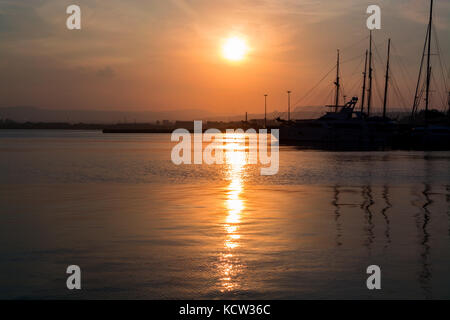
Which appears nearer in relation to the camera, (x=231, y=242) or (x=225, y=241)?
(x=231, y=242)

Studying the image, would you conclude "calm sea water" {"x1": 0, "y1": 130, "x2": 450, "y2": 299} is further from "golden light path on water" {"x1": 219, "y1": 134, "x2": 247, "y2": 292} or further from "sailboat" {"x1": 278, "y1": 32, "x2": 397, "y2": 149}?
"sailboat" {"x1": 278, "y1": 32, "x2": 397, "y2": 149}

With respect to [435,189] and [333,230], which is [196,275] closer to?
[333,230]

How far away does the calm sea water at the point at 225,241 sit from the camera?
32.9ft

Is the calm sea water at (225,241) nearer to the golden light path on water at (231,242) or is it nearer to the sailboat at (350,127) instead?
the golden light path on water at (231,242)

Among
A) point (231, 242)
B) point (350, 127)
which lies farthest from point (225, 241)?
point (350, 127)

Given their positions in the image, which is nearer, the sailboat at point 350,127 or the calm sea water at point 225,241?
the calm sea water at point 225,241

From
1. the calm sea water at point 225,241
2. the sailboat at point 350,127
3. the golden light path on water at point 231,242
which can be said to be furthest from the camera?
the sailboat at point 350,127

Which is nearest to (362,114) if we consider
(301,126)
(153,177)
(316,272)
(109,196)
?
(301,126)

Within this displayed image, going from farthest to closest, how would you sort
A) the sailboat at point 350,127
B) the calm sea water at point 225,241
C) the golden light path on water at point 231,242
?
the sailboat at point 350,127, the golden light path on water at point 231,242, the calm sea water at point 225,241

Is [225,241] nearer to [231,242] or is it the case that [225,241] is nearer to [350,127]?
[231,242]

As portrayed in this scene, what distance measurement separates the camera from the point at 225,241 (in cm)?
1417

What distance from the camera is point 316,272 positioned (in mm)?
10992

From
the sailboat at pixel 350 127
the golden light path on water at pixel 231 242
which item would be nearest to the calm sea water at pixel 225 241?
the golden light path on water at pixel 231 242

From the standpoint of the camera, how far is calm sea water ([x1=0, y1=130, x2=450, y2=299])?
1002 centimetres
